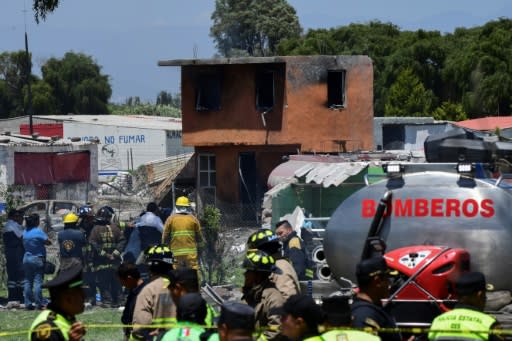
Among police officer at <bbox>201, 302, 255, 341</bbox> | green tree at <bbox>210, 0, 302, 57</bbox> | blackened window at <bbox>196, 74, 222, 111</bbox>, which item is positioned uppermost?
green tree at <bbox>210, 0, 302, 57</bbox>

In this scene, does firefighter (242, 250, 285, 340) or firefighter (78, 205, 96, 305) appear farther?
firefighter (78, 205, 96, 305)

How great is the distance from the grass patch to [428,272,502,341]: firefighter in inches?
347

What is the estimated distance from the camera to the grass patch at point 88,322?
16409 millimetres

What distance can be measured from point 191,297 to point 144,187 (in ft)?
122

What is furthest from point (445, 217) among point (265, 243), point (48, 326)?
point (48, 326)

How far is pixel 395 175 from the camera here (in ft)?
34.5

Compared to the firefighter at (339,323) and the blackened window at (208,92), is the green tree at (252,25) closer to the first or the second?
the blackened window at (208,92)

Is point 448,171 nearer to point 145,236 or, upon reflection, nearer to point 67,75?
point 145,236

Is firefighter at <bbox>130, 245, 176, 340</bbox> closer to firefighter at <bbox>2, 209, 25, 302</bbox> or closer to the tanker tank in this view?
the tanker tank

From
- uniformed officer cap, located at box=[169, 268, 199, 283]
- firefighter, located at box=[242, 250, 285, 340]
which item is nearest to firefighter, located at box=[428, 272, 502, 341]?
firefighter, located at box=[242, 250, 285, 340]

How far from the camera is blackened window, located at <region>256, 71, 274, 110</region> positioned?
139ft

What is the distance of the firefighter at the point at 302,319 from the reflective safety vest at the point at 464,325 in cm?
95

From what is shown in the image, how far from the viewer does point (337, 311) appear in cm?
748

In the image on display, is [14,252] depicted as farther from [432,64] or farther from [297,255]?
[432,64]
